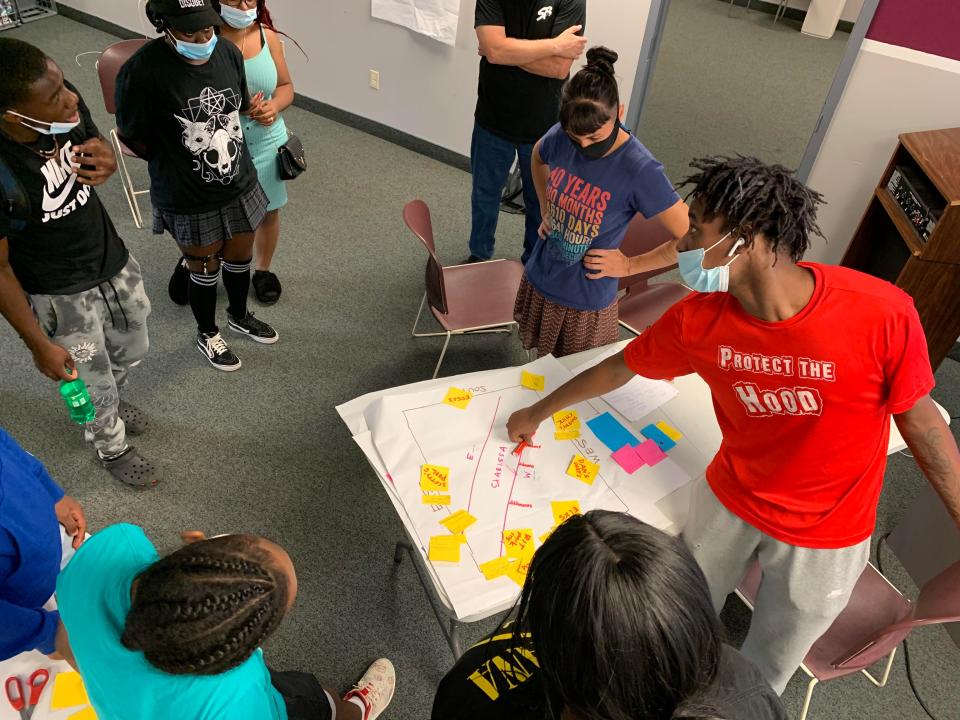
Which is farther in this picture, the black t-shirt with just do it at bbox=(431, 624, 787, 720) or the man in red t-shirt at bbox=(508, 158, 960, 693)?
the man in red t-shirt at bbox=(508, 158, 960, 693)

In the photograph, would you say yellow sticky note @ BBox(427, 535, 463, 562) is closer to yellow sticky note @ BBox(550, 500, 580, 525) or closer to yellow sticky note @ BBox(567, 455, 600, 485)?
yellow sticky note @ BBox(550, 500, 580, 525)

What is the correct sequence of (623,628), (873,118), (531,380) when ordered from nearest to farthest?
(623,628), (531,380), (873,118)

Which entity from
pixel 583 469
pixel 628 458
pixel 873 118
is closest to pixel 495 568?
pixel 583 469

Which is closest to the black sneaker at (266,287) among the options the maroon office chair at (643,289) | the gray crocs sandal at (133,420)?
the gray crocs sandal at (133,420)

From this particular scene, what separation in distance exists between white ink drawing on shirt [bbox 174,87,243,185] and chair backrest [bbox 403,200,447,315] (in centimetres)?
64

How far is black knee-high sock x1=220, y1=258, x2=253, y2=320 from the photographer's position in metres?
2.94

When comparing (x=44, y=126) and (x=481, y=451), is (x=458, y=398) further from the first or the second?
(x=44, y=126)

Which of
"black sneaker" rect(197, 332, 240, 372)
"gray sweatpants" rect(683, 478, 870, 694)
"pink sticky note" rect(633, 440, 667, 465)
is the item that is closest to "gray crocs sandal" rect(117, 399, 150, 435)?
"black sneaker" rect(197, 332, 240, 372)

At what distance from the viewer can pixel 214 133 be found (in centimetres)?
242

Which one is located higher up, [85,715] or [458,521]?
[458,521]

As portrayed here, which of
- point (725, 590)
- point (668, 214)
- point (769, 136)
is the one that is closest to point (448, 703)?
point (725, 590)

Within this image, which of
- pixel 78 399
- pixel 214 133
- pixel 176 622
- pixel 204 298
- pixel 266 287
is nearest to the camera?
pixel 176 622

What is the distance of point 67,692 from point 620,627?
134 centimetres

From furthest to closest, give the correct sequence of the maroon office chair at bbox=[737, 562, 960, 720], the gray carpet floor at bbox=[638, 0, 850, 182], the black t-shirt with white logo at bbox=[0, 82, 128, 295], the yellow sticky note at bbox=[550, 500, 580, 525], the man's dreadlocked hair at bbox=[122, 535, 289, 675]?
the gray carpet floor at bbox=[638, 0, 850, 182]
the black t-shirt with white logo at bbox=[0, 82, 128, 295]
the yellow sticky note at bbox=[550, 500, 580, 525]
the maroon office chair at bbox=[737, 562, 960, 720]
the man's dreadlocked hair at bbox=[122, 535, 289, 675]
